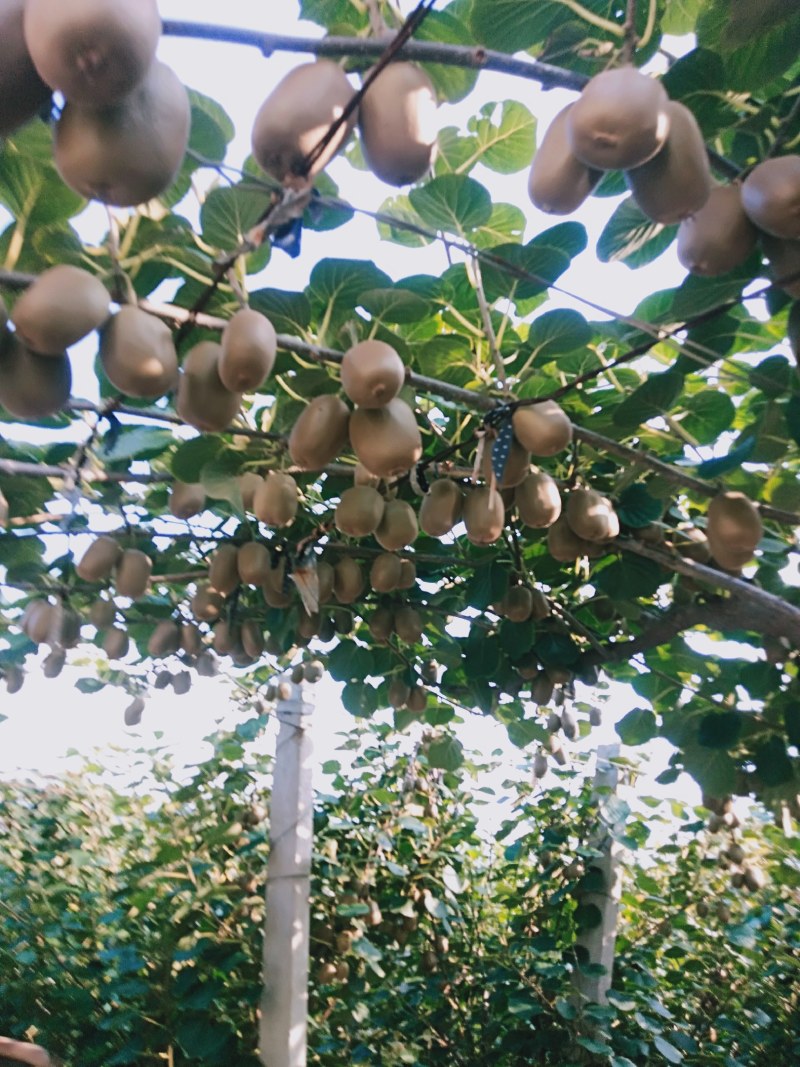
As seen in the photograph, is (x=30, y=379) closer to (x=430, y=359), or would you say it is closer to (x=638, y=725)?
(x=430, y=359)

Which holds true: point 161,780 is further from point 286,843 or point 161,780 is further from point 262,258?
point 262,258

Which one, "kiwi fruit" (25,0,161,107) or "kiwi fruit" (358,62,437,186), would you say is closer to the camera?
"kiwi fruit" (25,0,161,107)

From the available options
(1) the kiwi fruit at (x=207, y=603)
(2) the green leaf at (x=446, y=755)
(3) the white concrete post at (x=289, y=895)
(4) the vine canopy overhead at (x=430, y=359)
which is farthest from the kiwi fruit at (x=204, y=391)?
(2) the green leaf at (x=446, y=755)

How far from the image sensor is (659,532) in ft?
4.74

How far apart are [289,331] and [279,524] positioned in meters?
0.28

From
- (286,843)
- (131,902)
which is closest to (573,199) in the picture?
(286,843)

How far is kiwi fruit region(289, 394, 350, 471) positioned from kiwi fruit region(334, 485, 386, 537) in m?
0.18

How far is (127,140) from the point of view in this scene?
53cm

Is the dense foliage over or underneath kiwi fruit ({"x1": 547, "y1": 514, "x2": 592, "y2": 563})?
underneath

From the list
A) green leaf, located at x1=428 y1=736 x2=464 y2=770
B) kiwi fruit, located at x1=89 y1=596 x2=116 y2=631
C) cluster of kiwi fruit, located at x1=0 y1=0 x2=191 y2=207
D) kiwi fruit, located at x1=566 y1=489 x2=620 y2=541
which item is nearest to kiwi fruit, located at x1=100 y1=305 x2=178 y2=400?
cluster of kiwi fruit, located at x1=0 y1=0 x2=191 y2=207

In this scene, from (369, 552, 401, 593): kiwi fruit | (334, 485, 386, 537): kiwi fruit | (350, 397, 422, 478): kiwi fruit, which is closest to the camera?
(350, 397, 422, 478): kiwi fruit

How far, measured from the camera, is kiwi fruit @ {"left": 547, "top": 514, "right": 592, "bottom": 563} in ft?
4.47

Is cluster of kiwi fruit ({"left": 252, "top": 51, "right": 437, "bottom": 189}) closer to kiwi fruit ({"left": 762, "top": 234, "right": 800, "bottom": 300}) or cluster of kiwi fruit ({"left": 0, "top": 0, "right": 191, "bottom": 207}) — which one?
cluster of kiwi fruit ({"left": 0, "top": 0, "right": 191, "bottom": 207})

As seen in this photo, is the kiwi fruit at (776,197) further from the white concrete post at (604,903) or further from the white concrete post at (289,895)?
the white concrete post at (604,903)
